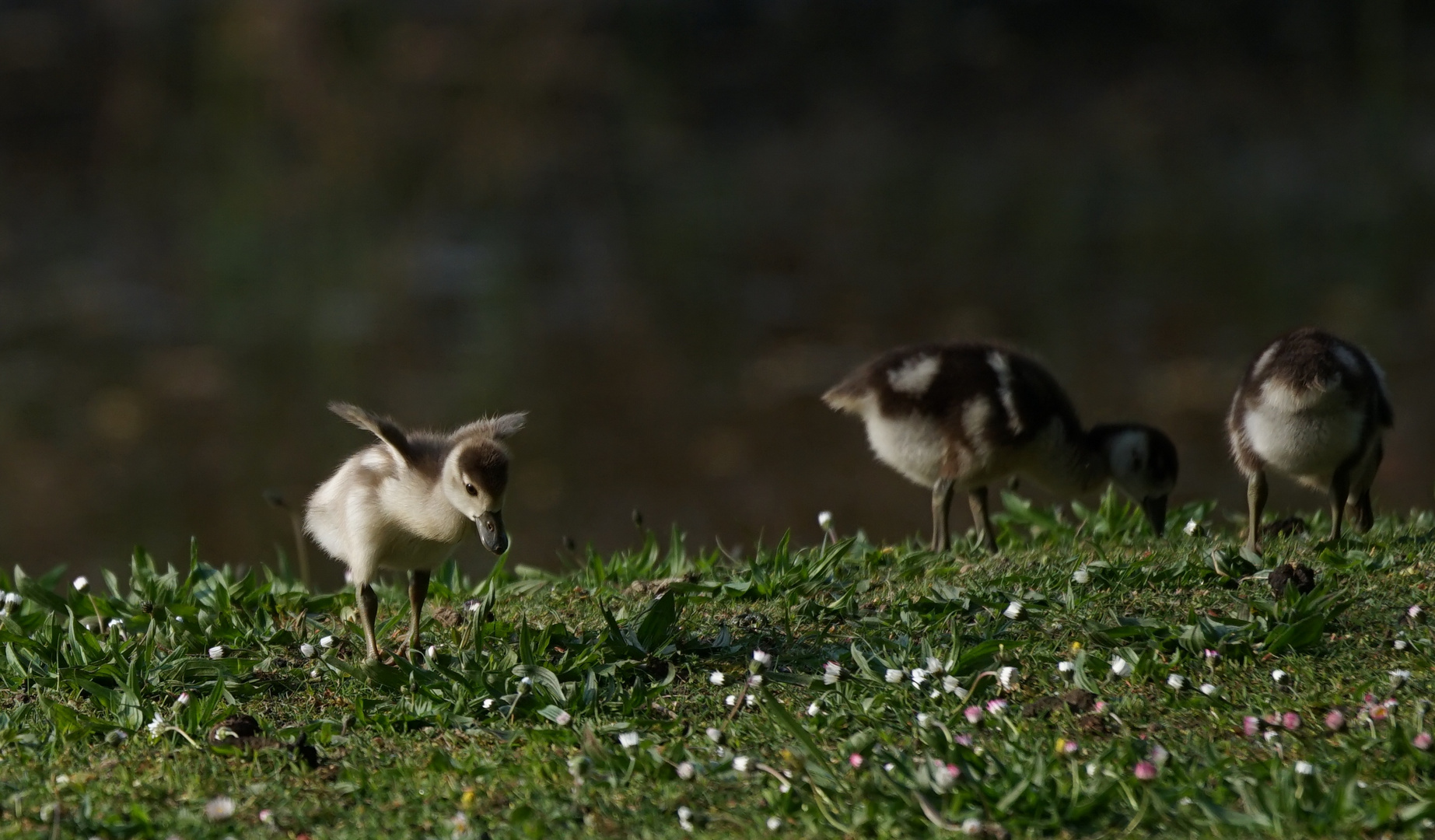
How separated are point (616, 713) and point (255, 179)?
49.3 ft

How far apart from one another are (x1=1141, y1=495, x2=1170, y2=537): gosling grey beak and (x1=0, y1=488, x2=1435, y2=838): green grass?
0.51 meters

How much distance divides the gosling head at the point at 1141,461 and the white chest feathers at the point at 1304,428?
1017 mm

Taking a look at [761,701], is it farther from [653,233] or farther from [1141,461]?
[653,233]

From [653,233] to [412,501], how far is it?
1167 cm

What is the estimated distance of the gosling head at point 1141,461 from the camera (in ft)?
26.3

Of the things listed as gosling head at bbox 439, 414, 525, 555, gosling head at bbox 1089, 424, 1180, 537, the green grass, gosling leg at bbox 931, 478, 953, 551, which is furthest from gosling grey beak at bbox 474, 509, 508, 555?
gosling head at bbox 1089, 424, 1180, 537

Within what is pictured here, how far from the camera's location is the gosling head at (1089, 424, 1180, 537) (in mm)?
8031

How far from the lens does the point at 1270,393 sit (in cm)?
661

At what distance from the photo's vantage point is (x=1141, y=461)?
8.21m

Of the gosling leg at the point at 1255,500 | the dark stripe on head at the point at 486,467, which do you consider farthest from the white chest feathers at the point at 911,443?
the dark stripe on head at the point at 486,467

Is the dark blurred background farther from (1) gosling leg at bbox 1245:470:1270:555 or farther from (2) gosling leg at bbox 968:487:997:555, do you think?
(1) gosling leg at bbox 1245:470:1270:555

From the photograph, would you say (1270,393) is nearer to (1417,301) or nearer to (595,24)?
(1417,301)

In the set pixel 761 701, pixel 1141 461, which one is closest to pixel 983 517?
pixel 1141 461

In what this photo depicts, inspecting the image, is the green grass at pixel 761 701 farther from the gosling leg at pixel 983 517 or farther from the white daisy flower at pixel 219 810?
the gosling leg at pixel 983 517
